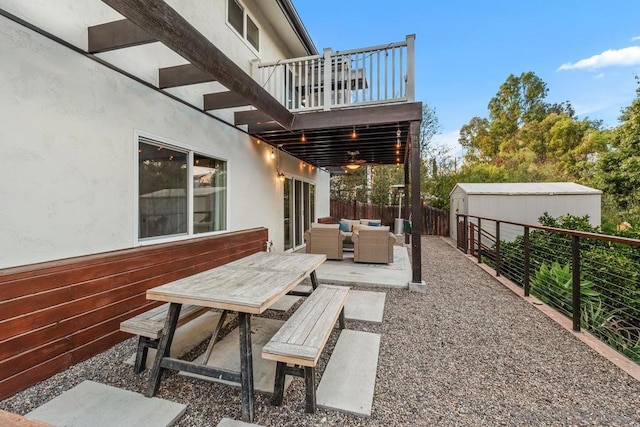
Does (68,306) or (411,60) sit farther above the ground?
(411,60)

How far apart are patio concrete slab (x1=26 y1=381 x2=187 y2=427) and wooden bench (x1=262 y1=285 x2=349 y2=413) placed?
2.40 feet

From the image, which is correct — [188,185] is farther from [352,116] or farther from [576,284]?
[576,284]

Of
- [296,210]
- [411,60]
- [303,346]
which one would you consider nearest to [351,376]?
[303,346]

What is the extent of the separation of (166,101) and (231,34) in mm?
2450

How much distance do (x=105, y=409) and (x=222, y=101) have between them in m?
3.61

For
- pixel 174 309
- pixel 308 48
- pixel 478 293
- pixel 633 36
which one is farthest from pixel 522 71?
pixel 174 309

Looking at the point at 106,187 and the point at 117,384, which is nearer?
the point at 117,384

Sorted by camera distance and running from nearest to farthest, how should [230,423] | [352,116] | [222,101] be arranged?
[230,423] → [222,101] → [352,116]

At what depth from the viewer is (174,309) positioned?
2.12 m

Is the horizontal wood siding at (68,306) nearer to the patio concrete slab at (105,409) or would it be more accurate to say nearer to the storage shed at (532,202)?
the patio concrete slab at (105,409)

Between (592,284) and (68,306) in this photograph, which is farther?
(592,284)

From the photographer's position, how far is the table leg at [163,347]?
80.4 inches

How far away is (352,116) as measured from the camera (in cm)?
491

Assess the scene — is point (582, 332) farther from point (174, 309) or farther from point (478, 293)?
point (174, 309)
